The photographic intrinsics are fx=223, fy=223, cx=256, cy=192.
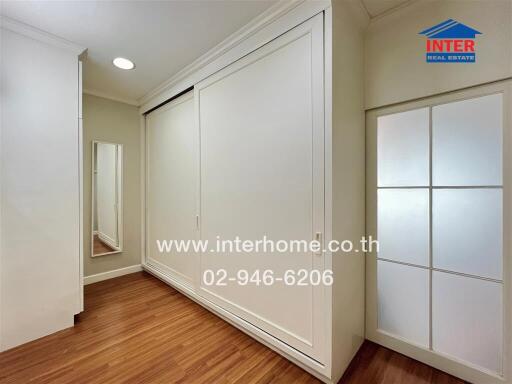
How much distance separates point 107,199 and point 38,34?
1.93 meters

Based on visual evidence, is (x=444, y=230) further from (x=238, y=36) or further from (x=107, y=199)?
(x=107, y=199)

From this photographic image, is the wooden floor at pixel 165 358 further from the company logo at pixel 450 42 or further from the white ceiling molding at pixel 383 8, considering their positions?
the white ceiling molding at pixel 383 8

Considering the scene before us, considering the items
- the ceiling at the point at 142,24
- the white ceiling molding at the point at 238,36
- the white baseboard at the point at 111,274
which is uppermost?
the ceiling at the point at 142,24

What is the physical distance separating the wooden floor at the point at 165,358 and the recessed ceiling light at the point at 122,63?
259 centimetres

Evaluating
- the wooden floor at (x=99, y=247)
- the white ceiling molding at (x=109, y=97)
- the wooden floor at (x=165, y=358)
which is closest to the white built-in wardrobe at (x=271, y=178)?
the wooden floor at (x=165, y=358)

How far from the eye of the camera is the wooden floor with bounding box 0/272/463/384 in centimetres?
151

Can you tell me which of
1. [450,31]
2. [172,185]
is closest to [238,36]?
[450,31]

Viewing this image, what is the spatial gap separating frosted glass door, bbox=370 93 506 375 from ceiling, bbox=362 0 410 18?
29.0 inches

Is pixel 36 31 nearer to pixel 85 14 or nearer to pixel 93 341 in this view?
pixel 85 14

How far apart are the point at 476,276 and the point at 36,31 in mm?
3775

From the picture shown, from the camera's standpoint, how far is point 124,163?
327 centimetres

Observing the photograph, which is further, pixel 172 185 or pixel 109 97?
pixel 109 97

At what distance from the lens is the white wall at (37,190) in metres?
1.79

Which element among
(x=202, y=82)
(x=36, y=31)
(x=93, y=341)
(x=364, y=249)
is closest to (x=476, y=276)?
(x=364, y=249)
